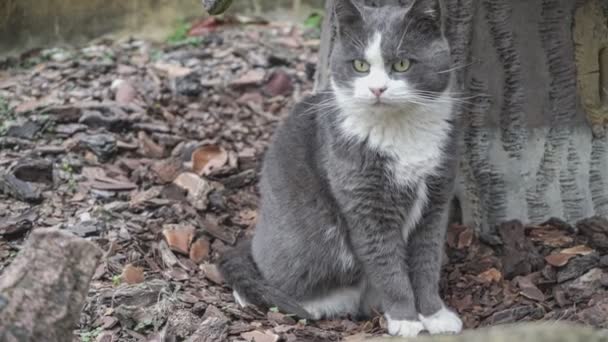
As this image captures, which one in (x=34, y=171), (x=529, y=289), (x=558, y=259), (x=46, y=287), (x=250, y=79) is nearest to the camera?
(x=46, y=287)

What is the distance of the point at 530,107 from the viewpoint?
13.0 feet

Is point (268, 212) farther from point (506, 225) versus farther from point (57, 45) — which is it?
point (57, 45)

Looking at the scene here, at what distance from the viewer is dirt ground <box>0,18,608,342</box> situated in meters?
3.57

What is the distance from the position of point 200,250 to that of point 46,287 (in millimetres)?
1845

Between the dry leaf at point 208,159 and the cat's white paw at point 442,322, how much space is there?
1.72 meters

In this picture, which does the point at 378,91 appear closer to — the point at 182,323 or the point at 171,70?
the point at 182,323

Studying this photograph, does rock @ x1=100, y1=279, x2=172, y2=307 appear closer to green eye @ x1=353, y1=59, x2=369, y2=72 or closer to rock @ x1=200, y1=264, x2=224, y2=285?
rock @ x1=200, y1=264, x2=224, y2=285

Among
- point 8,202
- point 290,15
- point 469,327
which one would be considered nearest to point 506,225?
point 469,327

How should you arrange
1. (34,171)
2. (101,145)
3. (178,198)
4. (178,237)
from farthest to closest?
(101,145) < (178,198) < (34,171) < (178,237)

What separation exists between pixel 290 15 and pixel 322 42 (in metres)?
2.89

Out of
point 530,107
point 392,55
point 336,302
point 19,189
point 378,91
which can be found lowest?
point 336,302

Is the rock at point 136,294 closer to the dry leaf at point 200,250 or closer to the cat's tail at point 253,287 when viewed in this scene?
the cat's tail at point 253,287

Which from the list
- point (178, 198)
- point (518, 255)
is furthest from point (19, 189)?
point (518, 255)

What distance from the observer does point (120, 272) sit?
3814 mm
